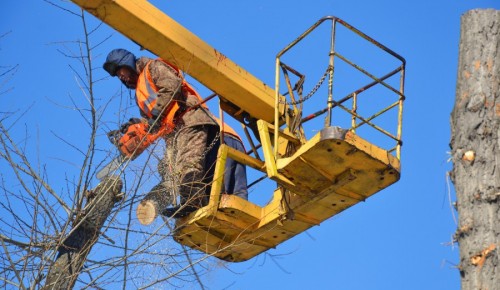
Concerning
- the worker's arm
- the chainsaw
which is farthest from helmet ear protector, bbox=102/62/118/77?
the chainsaw

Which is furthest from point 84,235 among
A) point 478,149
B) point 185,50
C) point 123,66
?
point 478,149

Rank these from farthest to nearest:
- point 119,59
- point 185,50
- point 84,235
Answer: 1. point 119,59
2. point 185,50
3. point 84,235

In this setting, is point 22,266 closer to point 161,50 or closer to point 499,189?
point 161,50

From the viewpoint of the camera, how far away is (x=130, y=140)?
10.3m

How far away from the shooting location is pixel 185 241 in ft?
35.7

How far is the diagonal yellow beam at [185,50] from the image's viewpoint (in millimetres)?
10180

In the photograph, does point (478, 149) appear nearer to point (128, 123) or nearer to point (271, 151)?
point (271, 151)

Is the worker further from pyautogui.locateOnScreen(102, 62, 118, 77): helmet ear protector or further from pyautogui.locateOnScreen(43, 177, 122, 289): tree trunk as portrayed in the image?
pyautogui.locateOnScreen(43, 177, 122, 289): tree trunk

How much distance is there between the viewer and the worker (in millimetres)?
10594

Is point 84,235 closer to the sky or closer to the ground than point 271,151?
closer to the ground

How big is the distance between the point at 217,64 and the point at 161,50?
61 cm

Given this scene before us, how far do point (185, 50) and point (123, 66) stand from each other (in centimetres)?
144

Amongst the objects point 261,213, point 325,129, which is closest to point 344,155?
point 325,129

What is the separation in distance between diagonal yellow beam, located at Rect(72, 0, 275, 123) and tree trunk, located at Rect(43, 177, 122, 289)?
176 centimetres
